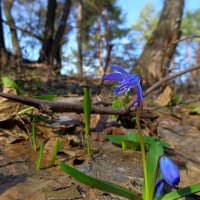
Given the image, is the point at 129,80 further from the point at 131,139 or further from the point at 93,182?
the point at 131,139

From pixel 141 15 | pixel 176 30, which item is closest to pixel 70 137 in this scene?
pixel 176 30

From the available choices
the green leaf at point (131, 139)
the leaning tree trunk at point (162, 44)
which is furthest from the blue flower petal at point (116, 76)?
the leaning tree trunk at point (162, 44)

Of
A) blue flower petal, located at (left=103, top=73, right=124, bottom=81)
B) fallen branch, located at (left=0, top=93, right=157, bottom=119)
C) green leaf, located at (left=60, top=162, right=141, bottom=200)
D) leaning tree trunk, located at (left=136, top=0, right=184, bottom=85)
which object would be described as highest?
leaning tree trunk, located at (left=136, top=0, right=184, bottom=85)

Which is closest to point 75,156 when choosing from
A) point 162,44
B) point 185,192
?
point 185,192

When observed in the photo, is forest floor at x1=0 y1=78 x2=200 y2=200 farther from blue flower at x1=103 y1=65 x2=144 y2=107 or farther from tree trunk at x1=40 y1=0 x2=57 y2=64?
tree trunk at x1=40 y1=0 x2=57 y2=64

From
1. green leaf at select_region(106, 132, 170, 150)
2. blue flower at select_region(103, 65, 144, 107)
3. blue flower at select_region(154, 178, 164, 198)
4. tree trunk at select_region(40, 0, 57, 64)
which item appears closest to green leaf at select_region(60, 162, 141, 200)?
blue flower at select_region(154, 178, 164, 198)

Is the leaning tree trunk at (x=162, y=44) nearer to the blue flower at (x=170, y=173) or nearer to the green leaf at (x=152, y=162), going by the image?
the green leaf at (x=152, y=162)
